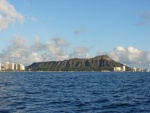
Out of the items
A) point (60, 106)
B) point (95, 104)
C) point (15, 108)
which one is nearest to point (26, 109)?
point (15, 108)

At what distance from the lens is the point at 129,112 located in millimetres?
45875

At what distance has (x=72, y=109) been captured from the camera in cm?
4775

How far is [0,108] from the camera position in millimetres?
48094

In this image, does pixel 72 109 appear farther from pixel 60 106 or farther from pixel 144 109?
pixel 144 109

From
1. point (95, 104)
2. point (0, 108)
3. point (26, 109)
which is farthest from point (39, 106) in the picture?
point (95, 104)

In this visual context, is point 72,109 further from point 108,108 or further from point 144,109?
point 144,109

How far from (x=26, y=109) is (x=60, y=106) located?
621 centimetres

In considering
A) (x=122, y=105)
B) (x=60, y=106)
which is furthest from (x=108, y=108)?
→ (x=60, y=106)

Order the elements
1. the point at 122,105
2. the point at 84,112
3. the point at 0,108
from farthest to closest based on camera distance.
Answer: the point at 122,105 < the point at 0,108 < the point at 84,112

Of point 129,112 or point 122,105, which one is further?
point 122,105

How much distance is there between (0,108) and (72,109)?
11659 millimetres

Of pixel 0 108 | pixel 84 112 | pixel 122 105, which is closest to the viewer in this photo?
pixel 84 112

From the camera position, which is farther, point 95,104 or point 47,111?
point 95,104

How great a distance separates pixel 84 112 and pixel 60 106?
693 centimetres
